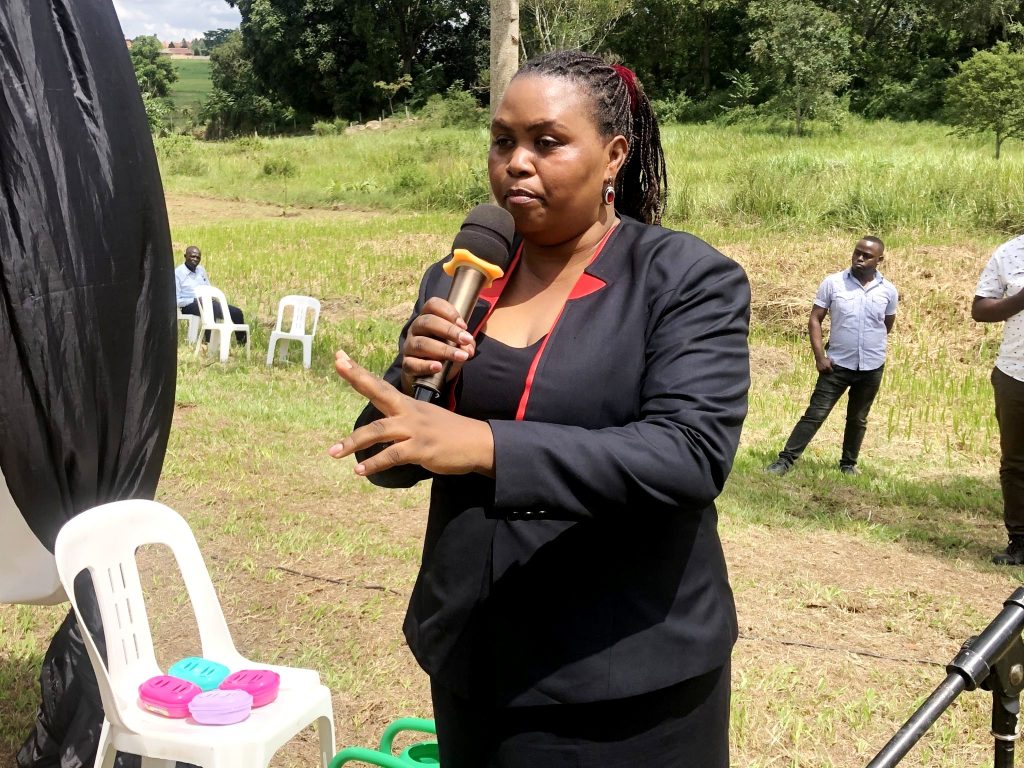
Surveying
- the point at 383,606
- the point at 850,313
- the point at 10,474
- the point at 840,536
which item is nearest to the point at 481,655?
the point at 10,474

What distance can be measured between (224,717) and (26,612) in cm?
243

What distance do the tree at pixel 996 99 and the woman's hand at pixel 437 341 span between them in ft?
70.3

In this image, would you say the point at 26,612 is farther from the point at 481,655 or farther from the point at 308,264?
the point at 308,264

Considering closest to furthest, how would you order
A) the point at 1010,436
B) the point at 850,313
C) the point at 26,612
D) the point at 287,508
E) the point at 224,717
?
the point at 224,717, the point at 26,612, the point at 1010,436, the point at 287,508, the point at 850,313

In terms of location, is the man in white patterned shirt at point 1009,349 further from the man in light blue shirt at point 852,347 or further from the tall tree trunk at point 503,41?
the tall tree trunk at point 503,41

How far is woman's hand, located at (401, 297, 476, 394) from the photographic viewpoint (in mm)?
1455

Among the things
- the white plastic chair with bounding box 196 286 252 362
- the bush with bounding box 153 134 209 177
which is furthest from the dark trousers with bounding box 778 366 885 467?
the bush with bounding box 153 134 209 177

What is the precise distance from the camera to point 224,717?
8.76 ft

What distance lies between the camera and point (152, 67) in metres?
61.0

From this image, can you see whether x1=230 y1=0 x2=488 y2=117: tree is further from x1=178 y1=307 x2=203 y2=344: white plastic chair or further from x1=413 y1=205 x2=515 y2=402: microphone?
x1=413 y1=205 x2=515 y2=402: microphone

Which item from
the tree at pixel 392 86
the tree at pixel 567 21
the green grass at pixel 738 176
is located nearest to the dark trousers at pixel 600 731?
the green grass at pixel 738 176

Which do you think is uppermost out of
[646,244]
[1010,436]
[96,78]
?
[96,78]

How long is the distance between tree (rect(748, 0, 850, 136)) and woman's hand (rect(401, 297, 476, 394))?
1235 inches

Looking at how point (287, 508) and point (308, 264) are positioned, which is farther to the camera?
point (308, 264)
